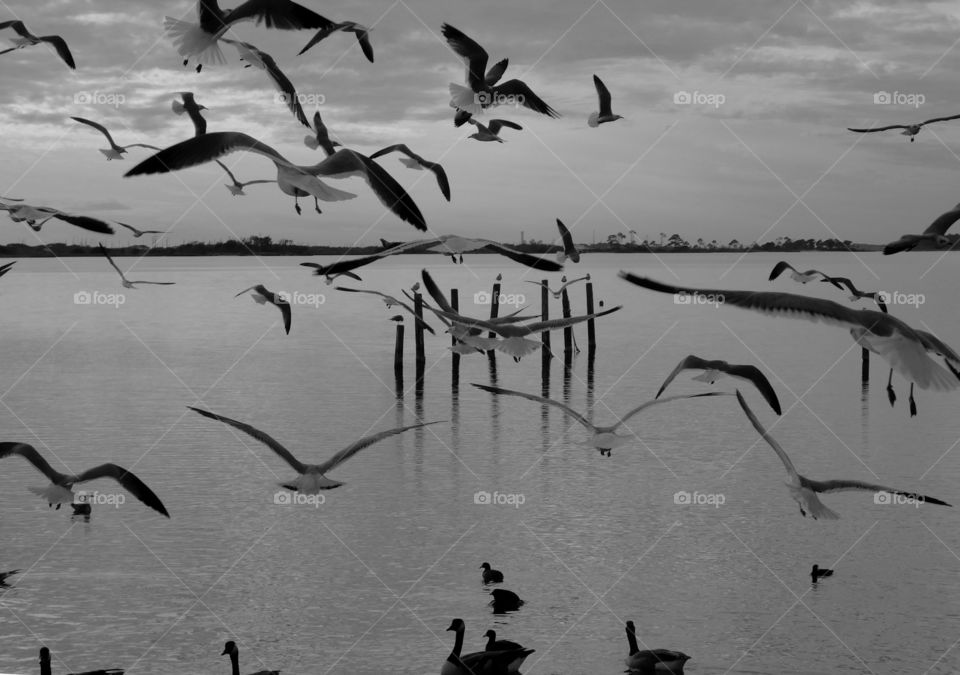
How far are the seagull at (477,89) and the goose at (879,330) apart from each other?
5650 mm

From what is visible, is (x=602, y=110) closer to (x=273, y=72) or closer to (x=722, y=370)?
(x=722, y=370)

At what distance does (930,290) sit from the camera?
114 m

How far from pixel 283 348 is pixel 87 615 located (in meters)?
39.7

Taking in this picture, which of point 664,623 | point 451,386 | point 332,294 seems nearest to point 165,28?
point 664,623

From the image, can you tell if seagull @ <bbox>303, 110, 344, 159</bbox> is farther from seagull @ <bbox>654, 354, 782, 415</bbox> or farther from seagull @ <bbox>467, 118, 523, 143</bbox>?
seagull @ <bbox>654, 354, 782, 415</bbox>

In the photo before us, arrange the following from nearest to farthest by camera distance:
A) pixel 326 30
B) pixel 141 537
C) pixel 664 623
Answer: pixel 326 30 → pixel 664 623 → pixel 141 537

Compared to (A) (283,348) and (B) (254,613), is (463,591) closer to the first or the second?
(B) (254,613)

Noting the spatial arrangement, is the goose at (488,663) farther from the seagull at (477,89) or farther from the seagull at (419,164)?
the seagull at (477,89)

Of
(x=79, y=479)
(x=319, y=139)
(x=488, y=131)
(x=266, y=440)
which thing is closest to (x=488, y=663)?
→ (x=266, y=440)

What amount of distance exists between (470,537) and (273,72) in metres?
11.3

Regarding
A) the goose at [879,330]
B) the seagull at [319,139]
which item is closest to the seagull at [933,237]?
the goose at [879,330]

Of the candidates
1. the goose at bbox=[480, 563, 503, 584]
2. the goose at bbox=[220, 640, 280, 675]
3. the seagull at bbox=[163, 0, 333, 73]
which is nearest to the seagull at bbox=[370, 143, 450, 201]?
the seagull at bbox=[163, 0, 333, 73]

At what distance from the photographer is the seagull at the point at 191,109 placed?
46.2ft

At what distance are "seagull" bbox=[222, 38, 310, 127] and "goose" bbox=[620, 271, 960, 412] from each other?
3814 millimetres
